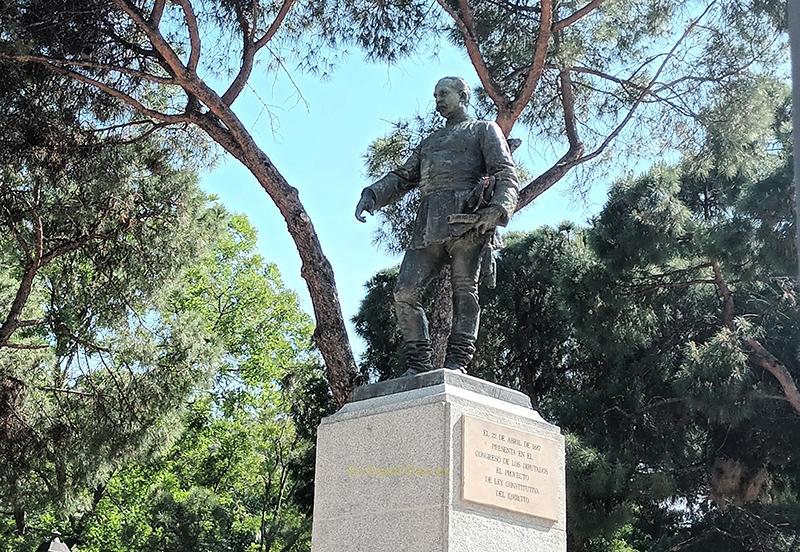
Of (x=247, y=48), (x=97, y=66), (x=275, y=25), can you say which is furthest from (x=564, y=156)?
(x=97, y=66)

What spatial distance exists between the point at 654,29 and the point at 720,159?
150 cm

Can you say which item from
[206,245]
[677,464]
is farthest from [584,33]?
[677,464]

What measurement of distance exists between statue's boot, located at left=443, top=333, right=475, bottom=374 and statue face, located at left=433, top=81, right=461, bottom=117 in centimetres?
126

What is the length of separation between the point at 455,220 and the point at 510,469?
4.20 feet

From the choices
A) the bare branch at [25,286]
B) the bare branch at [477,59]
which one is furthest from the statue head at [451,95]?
the bare branch at [25,286]

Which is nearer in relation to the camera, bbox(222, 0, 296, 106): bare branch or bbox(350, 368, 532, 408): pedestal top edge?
bbox(350, 368, 532, 408): pedestal top edge

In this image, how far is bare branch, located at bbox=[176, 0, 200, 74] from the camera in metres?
10.3

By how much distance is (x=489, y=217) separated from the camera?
18.9 ft

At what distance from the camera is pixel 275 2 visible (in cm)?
1145

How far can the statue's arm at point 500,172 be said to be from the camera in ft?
19.1

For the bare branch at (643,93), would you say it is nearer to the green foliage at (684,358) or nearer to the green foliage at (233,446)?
the green foliage at (684,358)

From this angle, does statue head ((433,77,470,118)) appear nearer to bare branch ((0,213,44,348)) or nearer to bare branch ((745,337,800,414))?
bare branch ((0,213,44,348))

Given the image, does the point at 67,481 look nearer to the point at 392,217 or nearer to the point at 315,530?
the point at 392,217

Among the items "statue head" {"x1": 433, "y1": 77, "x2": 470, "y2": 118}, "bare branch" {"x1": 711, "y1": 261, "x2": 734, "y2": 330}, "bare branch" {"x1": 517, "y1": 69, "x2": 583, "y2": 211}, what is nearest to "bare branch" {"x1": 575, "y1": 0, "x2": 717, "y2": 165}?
"bare branch" {"x1": 517, "y1": 69, "x2": 583, "y2": 211}
